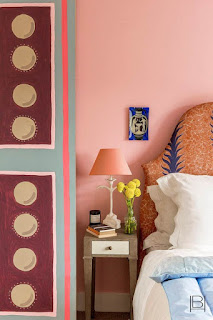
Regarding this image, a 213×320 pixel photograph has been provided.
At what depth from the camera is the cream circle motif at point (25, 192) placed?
266cm

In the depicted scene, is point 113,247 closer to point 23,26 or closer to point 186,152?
point 186,152

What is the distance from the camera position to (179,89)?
9.63 ft

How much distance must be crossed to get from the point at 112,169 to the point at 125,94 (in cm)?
64

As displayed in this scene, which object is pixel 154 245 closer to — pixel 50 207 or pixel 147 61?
pixel 50 207

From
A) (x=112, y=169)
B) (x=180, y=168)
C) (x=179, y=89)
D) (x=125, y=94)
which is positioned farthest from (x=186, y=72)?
(x=112, y=169)

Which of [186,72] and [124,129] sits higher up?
[186,72]

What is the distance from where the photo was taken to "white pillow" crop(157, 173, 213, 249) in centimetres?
240

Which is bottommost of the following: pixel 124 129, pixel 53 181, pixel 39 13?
pixel 53 181

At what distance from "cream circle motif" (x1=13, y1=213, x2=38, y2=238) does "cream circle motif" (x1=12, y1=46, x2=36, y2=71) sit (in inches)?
40.3

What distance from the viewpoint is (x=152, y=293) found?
78.2 inches

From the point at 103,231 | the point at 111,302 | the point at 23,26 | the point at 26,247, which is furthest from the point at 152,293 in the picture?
the point at 23,26

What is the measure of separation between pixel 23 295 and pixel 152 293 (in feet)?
3.55

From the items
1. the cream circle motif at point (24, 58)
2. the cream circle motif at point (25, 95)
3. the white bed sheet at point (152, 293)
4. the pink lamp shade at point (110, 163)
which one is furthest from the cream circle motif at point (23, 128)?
the white bed sheet at point (152, 293)

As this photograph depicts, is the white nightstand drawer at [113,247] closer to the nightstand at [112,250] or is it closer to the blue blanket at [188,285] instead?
the nightstand at [112,250]
